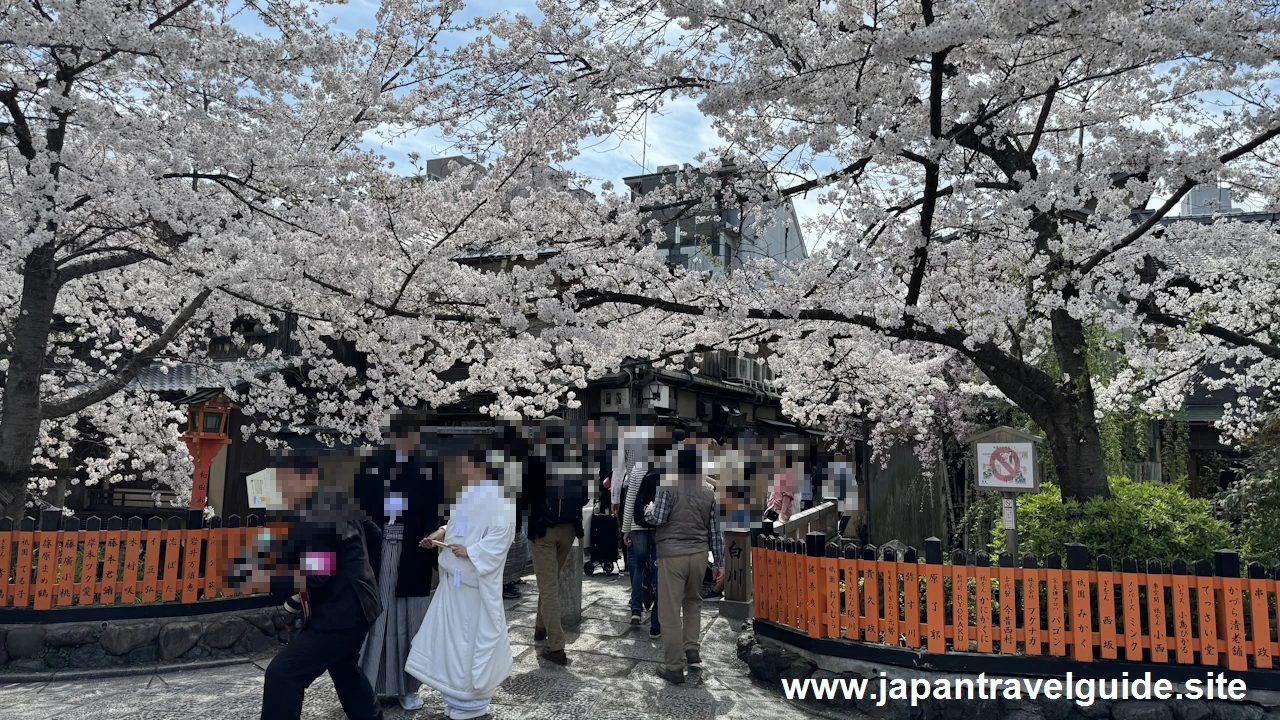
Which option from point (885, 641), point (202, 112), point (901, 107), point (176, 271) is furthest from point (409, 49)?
point (885, 641)

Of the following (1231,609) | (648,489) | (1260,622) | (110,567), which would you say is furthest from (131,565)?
(1260,622)

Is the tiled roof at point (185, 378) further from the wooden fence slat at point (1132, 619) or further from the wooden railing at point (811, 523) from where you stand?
the wooden fence slat at point (1132, 619)

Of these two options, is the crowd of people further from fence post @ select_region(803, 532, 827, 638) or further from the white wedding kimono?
fence post @ select_region(803, 532, 827, 638)

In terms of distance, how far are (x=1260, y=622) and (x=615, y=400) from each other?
41.1 feet

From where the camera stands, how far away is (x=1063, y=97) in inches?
296

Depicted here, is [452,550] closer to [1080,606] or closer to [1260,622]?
[1080,606]

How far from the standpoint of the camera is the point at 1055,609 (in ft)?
17.4

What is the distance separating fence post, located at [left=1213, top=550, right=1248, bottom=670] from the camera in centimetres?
507

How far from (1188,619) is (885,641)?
6.59ft

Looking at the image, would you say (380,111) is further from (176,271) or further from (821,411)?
(821,411)

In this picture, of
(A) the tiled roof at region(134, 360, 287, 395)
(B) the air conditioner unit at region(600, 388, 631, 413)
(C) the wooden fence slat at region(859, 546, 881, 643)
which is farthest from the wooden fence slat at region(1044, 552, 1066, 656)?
(B) the air conditioner unit at region(600, 388, 631, 413)

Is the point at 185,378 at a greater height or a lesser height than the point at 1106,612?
greater

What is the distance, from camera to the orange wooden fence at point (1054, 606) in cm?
513

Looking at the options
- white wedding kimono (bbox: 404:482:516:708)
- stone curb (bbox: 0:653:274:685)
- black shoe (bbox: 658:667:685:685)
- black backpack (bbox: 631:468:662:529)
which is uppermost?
black backpack (bbox: 631:468:662:529)
